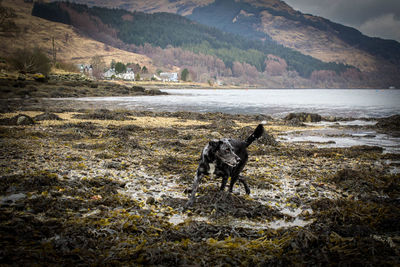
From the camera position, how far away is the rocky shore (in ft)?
10.7

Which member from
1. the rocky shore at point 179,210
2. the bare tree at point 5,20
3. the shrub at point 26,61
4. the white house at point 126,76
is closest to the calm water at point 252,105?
the shrub at point 26,61

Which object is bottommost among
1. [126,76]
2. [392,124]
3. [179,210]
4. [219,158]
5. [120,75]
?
[179,210]

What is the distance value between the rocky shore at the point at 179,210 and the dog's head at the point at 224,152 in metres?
1.19

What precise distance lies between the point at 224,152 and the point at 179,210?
5.34ft

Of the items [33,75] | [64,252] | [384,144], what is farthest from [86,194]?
[33,75]

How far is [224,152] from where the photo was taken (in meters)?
4.78

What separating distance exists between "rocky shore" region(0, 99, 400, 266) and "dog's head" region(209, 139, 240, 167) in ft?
3.91

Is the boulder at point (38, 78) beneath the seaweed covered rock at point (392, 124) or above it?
above

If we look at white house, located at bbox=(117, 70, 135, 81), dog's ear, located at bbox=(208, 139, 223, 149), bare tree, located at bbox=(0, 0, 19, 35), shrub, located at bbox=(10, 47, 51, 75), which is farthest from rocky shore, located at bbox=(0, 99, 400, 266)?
white house, located at bbox=(117, 70, 135, 81)

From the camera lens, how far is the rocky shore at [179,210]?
10.7 ft

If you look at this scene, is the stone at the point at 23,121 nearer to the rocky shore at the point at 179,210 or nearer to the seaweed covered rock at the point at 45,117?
the seaweed covered rock at the point at 45,117

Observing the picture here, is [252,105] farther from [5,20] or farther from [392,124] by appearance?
[5,20]

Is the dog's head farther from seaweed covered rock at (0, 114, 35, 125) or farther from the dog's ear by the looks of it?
seaweed covered rock at (0, 114, 35, 125)

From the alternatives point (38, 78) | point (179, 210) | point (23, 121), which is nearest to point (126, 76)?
point (38, 78)
